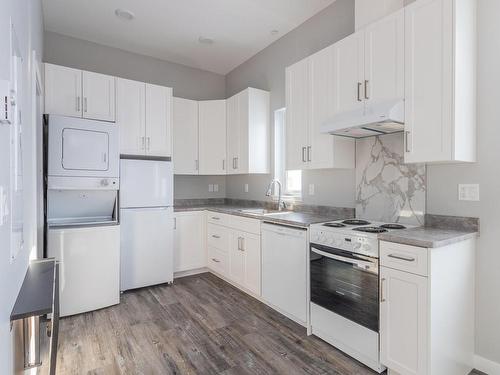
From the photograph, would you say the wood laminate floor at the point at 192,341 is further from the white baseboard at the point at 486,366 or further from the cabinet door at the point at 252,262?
the white baseboard at the point at 486,366

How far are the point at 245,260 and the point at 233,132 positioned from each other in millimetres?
1806

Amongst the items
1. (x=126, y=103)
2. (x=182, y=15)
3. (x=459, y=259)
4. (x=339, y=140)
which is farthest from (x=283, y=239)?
(x=182, y=15)

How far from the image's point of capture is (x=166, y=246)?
365 cm

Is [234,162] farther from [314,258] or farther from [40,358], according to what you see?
[40,358]

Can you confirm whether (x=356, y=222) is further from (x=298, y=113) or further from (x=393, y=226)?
(x=298, y=113)

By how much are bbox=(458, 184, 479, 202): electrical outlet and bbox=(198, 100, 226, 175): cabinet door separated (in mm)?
2910

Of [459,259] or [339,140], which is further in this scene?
[339,140]

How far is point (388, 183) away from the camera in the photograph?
2.50 metres

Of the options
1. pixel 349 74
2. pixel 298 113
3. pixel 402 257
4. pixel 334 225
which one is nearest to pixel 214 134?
pixel 298 113

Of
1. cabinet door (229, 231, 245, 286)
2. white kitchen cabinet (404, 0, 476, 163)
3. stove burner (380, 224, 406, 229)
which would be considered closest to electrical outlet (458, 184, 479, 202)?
white kitchen cabinet (404, 0, 476, 163)

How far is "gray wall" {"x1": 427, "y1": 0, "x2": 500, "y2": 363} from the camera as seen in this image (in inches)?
75.8

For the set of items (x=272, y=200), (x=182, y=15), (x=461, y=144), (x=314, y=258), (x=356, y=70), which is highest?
(x=182, y=15)

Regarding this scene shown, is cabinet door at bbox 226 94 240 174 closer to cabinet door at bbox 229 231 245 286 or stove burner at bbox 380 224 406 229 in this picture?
cabinet door at bbox 229 231 245 286

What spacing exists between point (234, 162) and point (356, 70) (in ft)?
6.97
